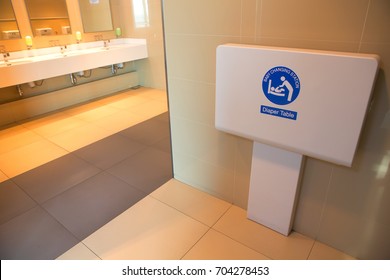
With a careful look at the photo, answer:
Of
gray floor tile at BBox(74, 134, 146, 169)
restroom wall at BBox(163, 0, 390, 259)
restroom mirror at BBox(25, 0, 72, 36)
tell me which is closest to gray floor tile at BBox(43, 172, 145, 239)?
gray floor tile at BBox(74, 134, 146, 169)

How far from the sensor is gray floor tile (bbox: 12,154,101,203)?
Result: 229 cm

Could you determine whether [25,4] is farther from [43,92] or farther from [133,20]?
[133,20]

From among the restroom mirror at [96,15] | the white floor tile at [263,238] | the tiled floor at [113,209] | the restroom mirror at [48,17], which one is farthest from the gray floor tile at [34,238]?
the restroom mirror at [96,15]

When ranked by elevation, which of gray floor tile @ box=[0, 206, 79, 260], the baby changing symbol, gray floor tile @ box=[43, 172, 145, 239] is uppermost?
the baby changing symbol

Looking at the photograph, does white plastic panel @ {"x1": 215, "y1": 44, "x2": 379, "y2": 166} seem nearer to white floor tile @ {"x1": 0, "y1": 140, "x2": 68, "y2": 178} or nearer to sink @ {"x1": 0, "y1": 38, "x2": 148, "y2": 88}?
white floor tile @ {"x1": 0, "y1": 140, "x2": 68, "y2": 178}

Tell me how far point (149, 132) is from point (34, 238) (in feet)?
5.98

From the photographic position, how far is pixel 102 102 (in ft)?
14.9

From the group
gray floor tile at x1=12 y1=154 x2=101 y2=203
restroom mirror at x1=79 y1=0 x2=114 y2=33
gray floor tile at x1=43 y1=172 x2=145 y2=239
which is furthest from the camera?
restroom mirror at x1=79 y1=0 x2=114 y2=33

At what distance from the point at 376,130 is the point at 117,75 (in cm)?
461

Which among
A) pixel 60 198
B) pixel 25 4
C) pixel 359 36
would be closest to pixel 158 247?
pixel 60 198

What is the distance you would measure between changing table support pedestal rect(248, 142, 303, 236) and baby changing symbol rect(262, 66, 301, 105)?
36 centimetres

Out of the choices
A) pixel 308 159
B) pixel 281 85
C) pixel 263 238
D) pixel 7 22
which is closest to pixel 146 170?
pixel 263 238

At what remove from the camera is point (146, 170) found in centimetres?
256

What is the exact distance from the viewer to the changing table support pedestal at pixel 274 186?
5.11 feet
